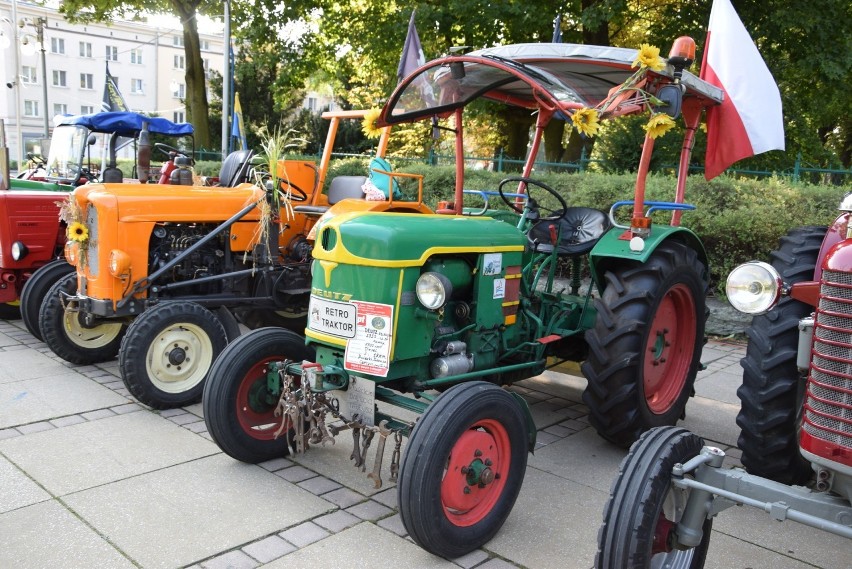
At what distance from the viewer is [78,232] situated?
518cm

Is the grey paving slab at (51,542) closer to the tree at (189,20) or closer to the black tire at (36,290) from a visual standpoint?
the black tire at (36,290)

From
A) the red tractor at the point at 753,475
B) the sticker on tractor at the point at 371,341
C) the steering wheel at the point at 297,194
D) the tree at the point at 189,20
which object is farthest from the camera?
the tree at the point at 189,20

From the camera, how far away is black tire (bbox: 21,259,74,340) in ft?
20.4

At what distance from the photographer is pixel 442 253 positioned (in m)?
3.38

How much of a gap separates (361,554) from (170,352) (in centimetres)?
248

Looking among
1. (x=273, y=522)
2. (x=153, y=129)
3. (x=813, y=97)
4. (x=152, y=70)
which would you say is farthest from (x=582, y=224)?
(x=152, y=70)

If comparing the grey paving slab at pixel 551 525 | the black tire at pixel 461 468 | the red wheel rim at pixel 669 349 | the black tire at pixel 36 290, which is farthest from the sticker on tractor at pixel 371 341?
the black tire at pixel 36 290

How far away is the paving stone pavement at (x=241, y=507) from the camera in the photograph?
2.91 m

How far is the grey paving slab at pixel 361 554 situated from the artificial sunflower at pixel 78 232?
333cm

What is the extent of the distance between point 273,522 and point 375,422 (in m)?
0.64

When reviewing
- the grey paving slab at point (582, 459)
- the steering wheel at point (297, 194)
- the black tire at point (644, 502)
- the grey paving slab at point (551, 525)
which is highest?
the steering wheel at point (297, 194)

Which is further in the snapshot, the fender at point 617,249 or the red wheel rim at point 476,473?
the fender at point 617,249

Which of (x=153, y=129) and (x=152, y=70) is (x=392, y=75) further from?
(x=152, y=70)

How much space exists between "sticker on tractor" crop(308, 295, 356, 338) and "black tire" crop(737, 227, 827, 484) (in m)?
1.89
